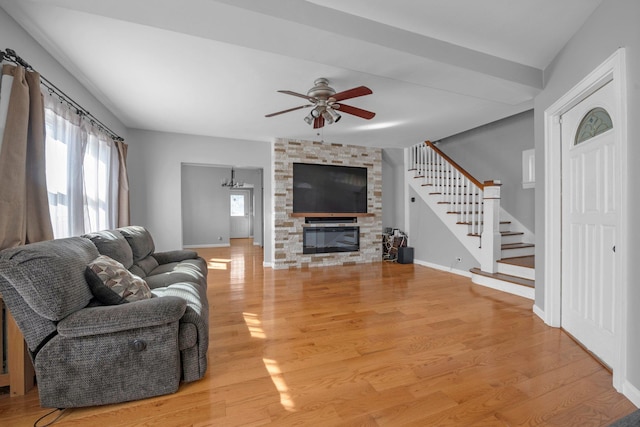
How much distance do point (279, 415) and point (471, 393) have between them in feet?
3.74

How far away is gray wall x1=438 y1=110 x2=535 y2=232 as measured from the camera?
455 centimetres

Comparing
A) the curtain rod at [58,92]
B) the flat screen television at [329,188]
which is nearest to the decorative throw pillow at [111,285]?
the curtain rod at [58,92]

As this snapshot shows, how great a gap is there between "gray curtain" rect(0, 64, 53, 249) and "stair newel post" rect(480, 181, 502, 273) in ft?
16.3

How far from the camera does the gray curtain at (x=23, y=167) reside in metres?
1.78

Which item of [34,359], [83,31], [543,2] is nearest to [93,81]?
[83,31]

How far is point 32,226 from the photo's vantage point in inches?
79.0

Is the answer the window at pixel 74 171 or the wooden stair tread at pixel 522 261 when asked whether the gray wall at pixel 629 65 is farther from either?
the window at pixel 74 171

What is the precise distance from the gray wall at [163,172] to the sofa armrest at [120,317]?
3644 mm

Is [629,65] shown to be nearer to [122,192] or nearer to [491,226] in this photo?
[491,226]

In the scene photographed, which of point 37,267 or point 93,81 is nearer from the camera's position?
point 37,267

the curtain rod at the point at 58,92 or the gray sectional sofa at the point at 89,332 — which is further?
the curtain rod at the point at 58,92

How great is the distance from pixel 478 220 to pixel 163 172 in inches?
214

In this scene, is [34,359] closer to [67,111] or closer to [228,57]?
[67,111]

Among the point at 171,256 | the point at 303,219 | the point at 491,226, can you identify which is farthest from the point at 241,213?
the point at 491,226
